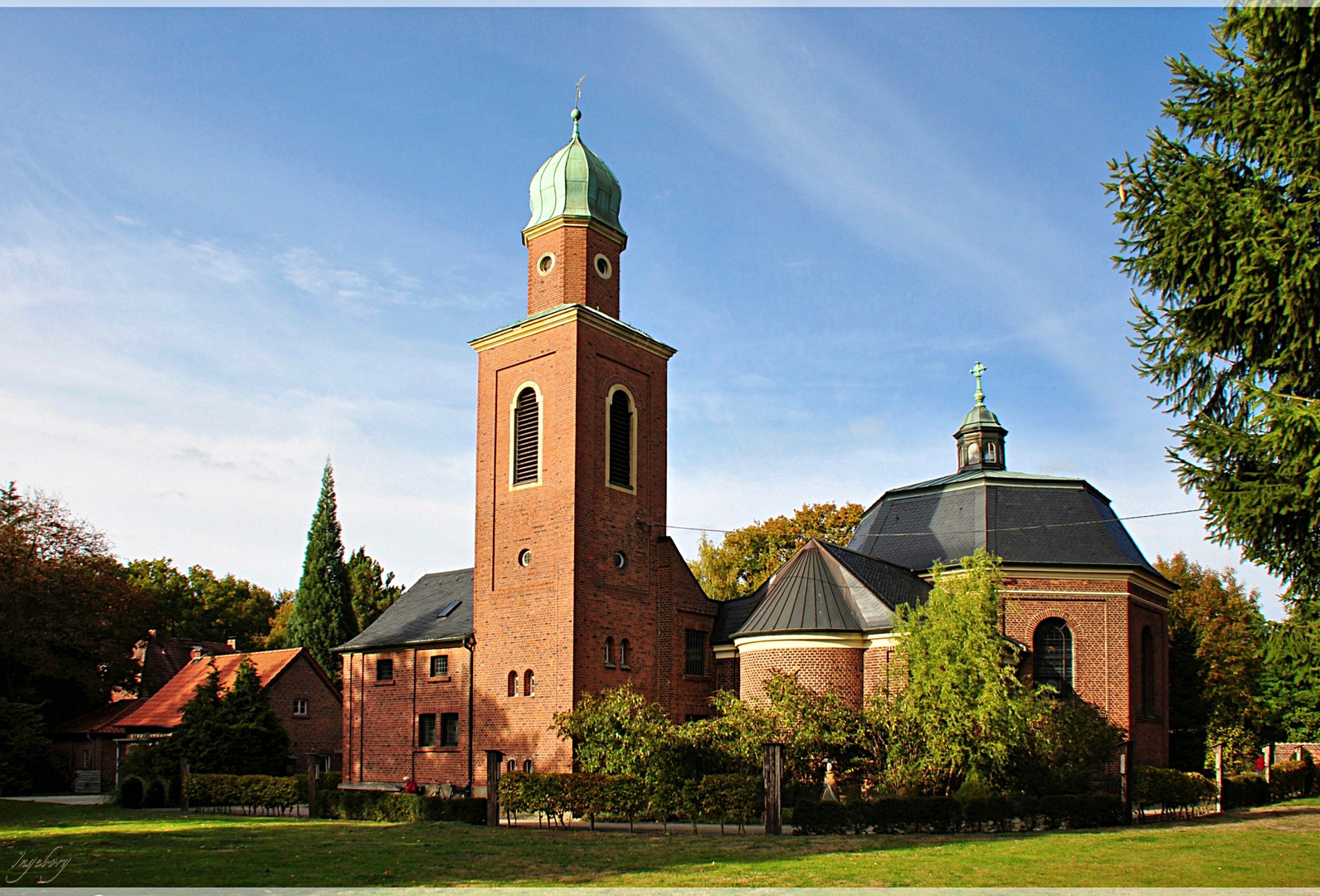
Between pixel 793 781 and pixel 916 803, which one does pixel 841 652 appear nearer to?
pixel 793 781

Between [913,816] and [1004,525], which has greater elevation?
[1004,525]

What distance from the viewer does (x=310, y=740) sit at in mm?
42375

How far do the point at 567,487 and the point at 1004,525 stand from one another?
43.8ft

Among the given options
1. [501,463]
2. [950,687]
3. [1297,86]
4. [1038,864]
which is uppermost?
[1297,86]

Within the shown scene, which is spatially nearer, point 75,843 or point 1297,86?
point 1297,86

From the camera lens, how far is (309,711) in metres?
42.5

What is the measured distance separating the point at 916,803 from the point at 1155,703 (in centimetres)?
1514

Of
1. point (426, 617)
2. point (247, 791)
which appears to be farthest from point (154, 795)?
point (426, 617)

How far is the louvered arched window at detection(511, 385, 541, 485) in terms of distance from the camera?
2938 cm

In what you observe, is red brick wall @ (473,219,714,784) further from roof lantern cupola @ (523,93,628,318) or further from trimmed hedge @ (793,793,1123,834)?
trimmed hedge @ (793,793,1123,834)

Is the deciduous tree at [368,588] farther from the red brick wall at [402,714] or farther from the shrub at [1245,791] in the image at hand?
the shrub at [1245,791]

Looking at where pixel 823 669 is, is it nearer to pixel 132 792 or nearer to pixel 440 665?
pixel 440 665

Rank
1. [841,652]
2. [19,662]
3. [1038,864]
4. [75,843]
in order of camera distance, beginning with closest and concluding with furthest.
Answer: [1038,864]
[75,843]
[841,652]
[19,662]

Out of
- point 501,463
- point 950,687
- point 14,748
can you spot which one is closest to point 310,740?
point 14,748
